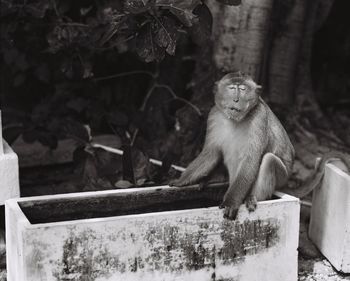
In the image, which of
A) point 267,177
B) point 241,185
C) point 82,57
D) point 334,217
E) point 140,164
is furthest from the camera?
point 82,57

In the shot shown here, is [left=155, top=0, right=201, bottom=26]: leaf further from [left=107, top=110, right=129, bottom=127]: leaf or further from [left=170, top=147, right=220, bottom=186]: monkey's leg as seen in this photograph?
[left=107, top=110, right=129, bottom=127]: leaf

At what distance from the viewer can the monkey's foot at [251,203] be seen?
14.4ft

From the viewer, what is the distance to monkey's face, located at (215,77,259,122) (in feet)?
15.0

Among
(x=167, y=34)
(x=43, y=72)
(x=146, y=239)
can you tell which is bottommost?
(x=146, y=239)

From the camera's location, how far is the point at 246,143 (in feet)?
15.2

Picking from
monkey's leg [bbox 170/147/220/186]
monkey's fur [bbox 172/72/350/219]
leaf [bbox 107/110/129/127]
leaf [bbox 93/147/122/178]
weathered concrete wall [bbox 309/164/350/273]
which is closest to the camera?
monkey's fur [bbox 172/72/350/219]

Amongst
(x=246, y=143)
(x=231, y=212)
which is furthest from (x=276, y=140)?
(x=231, y=212)

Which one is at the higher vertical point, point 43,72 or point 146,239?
point 43,72

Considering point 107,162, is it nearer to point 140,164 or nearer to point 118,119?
point 140,164

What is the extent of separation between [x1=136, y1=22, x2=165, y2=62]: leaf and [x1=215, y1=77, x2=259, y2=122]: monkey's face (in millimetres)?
484

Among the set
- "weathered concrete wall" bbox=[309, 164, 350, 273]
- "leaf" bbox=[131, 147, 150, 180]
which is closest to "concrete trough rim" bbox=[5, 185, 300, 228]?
"weathered concrete wall" bbox=[309, 164, 350, 273]

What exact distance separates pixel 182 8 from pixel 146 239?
5.07 feet

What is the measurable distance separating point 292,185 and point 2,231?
2.51 meters

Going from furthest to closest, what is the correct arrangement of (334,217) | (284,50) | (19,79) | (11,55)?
(19,79) < (284,50) < (11,55) < (334,217)
